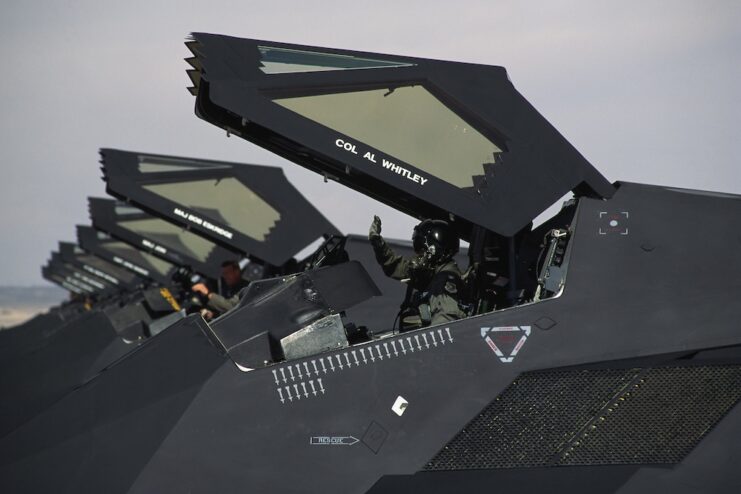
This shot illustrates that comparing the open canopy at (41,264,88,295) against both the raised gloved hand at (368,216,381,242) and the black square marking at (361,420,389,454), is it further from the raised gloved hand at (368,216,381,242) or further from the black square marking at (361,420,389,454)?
the black square marking at (361,420,389,454)

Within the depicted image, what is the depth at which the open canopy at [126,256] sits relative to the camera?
2233 centimetres

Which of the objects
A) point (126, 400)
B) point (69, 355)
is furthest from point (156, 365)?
point (69, 355)

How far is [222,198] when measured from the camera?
1320cm

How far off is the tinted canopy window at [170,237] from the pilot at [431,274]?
9734mm

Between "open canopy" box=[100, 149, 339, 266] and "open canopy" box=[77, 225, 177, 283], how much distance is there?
8.33 meters

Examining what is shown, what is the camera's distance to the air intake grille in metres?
5.55

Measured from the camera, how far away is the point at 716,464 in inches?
219

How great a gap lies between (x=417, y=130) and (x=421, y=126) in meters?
0.04

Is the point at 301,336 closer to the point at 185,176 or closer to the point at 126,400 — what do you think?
the point at 126,400

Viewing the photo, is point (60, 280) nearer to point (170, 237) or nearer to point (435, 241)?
point (170, 237)

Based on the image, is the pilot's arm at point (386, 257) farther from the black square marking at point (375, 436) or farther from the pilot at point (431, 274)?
the black square marking at point (375, 436)

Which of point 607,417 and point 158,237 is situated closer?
point 607,417

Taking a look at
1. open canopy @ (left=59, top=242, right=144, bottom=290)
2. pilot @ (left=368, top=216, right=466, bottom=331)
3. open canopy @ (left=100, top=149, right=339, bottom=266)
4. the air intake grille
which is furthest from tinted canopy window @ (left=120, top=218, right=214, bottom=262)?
the air intake grille

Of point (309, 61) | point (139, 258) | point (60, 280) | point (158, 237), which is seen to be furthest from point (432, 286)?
point (60, 280)
